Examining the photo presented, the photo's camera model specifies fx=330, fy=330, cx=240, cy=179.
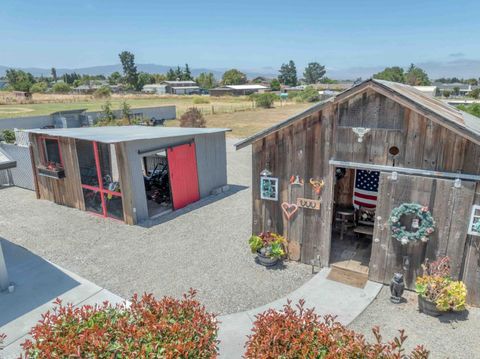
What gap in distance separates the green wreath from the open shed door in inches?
5.2

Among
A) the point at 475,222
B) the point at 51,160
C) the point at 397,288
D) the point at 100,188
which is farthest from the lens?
the point at 51,160

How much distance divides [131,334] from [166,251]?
19.1 feet

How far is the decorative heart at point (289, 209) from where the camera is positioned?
829cm

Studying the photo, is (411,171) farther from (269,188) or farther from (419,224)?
(269,188)

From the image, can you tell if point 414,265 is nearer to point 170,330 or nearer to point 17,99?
point 170,330

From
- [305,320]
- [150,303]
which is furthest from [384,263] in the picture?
[150,303]

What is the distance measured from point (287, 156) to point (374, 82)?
2534mm

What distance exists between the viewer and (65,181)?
41.3 feet

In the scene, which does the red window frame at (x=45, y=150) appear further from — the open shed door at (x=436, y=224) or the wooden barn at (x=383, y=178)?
the open shed door at (x=436, y=224)

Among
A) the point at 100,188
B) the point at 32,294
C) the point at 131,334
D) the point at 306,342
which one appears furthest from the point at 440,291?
the point at 100,188

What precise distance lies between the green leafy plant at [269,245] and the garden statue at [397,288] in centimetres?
263

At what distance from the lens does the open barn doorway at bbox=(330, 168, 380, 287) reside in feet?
26.4

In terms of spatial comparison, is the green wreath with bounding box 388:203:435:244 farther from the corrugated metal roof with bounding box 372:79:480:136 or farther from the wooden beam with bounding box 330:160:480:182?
the corrugated metal roof with bounding box 372:79:480:136

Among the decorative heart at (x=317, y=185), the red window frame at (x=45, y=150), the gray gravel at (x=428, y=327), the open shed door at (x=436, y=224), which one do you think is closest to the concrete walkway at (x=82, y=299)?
the gray gravel at (x=428, y=327)
